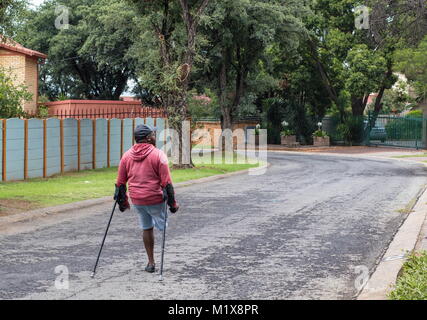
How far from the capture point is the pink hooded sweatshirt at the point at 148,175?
7.58 meters

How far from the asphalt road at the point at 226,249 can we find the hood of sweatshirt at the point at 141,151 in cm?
136

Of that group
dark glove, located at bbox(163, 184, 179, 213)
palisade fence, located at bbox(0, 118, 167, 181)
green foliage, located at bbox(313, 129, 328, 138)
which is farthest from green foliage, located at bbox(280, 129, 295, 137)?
dark glove, located at bbox(163, 184, 179, 213)

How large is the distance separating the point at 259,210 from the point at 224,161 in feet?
49.7

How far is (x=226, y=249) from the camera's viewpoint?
917 cm

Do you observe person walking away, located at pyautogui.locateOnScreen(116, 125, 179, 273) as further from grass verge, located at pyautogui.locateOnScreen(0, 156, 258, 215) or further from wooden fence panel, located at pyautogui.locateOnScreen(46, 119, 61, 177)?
wooden fence panel, located at pyautogui.locateOnScreen(46, 119, 61, 177)

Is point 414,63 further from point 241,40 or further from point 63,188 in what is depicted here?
point 63,188

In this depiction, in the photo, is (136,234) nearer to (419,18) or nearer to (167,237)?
(167,237)

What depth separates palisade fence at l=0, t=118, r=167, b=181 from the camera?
18.6m

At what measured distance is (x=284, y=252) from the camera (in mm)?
9008

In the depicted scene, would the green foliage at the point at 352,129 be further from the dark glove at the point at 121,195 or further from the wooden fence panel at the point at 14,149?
the dark glove at the point at 121,195

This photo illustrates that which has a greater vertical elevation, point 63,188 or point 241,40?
point 241,40

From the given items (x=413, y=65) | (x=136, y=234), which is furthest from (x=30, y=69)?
(x=136, y=234)

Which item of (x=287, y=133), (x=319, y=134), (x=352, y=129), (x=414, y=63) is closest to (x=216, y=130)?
(x=287, y=133)

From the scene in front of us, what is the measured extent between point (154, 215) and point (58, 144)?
14.2 meters
